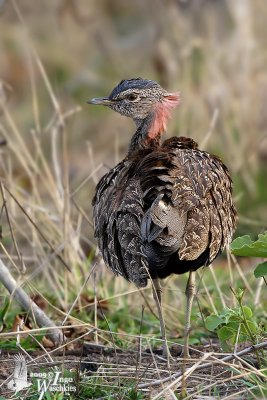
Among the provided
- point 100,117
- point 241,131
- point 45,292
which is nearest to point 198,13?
point 241,131

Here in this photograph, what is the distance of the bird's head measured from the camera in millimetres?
6363

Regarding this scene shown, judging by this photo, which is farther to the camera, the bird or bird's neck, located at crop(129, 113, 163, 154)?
bird's neck, located at crop(129, 113, 163, 154)

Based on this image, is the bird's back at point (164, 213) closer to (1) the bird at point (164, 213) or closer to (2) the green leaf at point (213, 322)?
(1) the bird at point (164, 213)

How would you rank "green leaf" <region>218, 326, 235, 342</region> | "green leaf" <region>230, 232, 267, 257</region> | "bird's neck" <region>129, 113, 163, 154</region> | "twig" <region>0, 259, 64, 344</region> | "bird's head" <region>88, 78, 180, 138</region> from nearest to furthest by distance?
"green leaf" <region>230, 232, 267, 257</region> → "green leaf" <region>218, 326, 235, 342</region> → "twig" <region>0, 259, 64, 344</region> → "bird's neck" <region>129, 113, 163, 154</region> → "bird's head" <region>88, 78, 180, 138</region>

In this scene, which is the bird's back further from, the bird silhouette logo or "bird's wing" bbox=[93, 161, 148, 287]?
the bird silhouette logo

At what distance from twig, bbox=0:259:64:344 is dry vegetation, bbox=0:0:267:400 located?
0.06 meters

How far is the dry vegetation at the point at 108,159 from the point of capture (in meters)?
5.21

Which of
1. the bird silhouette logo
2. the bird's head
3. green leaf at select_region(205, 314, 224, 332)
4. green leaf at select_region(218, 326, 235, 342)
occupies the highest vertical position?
the bird's head

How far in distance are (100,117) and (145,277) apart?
419 inches

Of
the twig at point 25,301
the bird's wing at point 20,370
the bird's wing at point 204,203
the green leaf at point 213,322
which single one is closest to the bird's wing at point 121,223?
the bird's wing at point 204,203

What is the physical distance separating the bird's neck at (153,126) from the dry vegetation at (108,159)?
0.63 meters

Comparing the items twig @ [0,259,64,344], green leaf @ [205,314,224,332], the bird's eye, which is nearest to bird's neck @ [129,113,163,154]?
the bird's eye

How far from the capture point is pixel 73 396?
4.71 meters

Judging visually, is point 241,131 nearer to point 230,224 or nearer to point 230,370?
point 230,224
